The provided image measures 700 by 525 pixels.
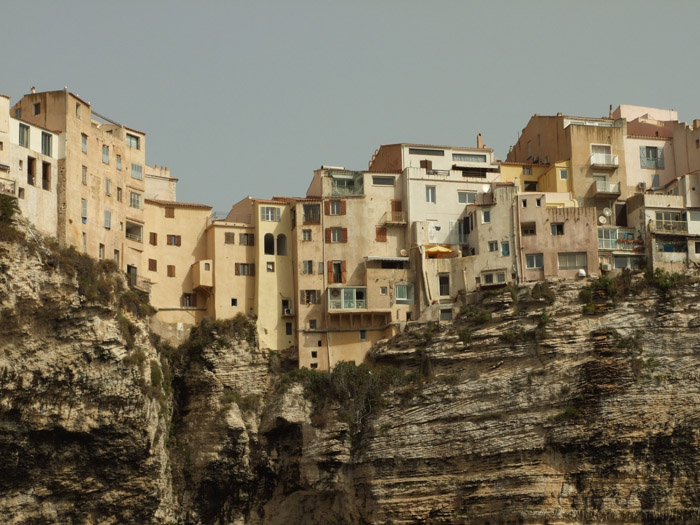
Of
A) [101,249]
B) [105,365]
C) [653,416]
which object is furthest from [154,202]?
[653,416]

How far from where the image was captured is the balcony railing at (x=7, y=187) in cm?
6781

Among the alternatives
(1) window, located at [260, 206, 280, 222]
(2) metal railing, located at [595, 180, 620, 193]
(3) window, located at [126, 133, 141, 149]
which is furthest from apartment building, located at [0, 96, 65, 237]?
(2) metal railing, located at [595, 180, 620, 193]

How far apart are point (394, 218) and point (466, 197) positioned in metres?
4.26

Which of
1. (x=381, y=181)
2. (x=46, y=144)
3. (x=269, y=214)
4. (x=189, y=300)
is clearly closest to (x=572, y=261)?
(x=381, y=181)

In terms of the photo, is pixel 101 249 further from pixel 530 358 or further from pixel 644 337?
pixel 644 337

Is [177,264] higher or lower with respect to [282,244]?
lower

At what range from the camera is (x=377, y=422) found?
73.1 metres

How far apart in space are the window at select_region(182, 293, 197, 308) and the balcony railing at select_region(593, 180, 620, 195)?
2208 cm

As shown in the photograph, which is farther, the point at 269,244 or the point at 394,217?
the point at 394,217

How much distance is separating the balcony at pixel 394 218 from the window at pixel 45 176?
1785 centimetres

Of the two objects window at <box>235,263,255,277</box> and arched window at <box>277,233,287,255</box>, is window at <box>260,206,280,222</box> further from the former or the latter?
window at <box>235,263,255,277</box>

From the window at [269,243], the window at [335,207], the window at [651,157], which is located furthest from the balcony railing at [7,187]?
the window at [651,157]

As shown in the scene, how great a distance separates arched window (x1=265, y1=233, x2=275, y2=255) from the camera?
77.9 meters

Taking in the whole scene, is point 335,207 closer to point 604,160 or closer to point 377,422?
point 377,422
